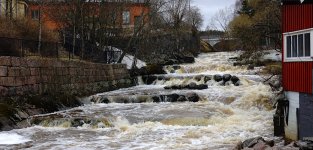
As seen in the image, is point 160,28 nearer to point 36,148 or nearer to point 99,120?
point 99,120

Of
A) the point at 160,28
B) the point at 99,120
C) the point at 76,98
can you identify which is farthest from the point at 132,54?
the point at 99,120

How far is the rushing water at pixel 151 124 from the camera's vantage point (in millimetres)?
12562

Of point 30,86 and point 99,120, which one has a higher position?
point 30,86

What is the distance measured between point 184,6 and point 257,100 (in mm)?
39249

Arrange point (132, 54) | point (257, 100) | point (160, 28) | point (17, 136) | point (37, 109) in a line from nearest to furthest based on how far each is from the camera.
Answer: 1. point (17, 136)
2. point (37, 109)
3. point (257, 100)
4. point (132, 54)
5. point (160, 28)

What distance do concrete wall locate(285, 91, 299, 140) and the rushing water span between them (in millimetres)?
999

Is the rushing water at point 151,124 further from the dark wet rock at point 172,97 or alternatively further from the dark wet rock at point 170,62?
Answer: the dark wet rock at point 170,62

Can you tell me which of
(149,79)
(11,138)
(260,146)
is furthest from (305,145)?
(149,79)

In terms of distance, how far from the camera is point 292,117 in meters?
12.1

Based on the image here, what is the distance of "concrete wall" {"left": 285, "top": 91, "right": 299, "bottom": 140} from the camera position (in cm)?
1175

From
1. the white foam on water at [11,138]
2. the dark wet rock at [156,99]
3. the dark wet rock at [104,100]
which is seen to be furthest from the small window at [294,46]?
the dark wet rock at [104,100]

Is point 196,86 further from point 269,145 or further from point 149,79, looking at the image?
point 269,145

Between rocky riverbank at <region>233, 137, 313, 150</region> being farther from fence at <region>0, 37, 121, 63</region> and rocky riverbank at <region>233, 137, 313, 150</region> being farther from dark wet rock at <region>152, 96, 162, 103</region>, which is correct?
fence at <region>0, 37, 121, 63</region>

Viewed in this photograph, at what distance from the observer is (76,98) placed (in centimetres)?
2169
